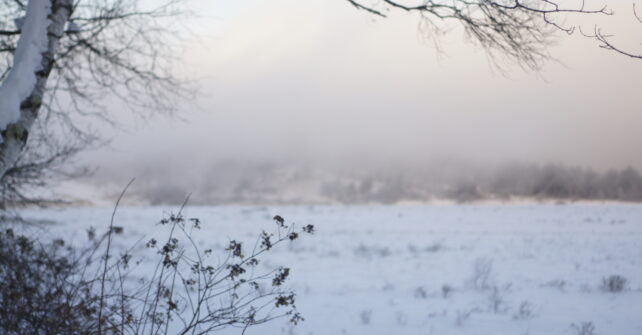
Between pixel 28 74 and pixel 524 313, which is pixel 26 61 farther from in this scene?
pixel 524 313

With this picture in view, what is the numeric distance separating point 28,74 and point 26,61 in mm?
86

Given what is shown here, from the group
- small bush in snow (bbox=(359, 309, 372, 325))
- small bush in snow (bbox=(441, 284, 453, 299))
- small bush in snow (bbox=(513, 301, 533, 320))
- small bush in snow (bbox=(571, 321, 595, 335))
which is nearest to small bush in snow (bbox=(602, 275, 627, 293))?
small bush in snow (bbox=(513, 301, 533, 320))

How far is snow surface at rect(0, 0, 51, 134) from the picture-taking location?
9.48 ft

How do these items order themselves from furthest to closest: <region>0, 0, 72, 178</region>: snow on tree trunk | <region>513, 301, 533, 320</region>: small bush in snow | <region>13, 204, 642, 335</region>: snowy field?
1. <region>513, 301, 533, 320</region>: small bush in snow
2. <region>13, 204, 642, 335</region>: snowy field
3. <region>0, 0, 72, 178</region>: snow on tree trunk

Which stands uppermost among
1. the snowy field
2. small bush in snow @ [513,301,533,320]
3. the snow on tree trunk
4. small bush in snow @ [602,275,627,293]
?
the snow on tree trunk

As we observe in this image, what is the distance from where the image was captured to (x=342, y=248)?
14672mm

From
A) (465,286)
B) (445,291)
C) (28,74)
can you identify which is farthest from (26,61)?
(465,286)

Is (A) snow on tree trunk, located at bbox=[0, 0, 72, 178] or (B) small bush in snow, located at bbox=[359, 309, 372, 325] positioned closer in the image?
(A) snow on tree trunk, located at bbox=[0, 0, 72, 178]

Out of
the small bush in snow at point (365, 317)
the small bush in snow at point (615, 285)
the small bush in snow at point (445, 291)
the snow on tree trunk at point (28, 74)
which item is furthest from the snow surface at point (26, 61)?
the small bush in snow at point (615, 285)

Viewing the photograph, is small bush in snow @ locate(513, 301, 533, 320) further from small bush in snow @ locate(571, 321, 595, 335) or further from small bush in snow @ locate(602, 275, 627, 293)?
small bush in snow @ locate(602, 275, 627, 293)

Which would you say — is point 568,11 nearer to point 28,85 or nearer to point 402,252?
point 28,85

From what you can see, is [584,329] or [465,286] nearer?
[584,329]

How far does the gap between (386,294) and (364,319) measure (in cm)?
201

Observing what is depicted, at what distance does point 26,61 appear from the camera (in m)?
3.00
